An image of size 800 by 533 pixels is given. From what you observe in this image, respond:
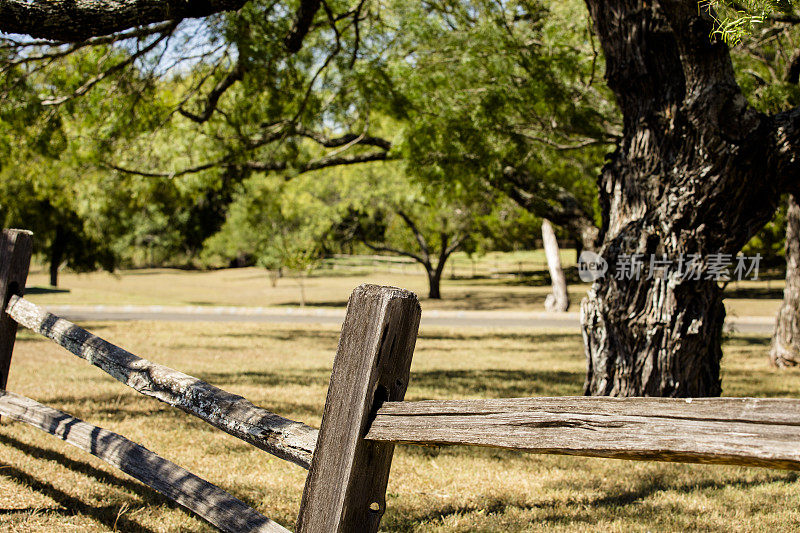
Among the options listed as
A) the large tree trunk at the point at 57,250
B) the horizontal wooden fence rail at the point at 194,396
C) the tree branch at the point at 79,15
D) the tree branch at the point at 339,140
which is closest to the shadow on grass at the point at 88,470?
the horizontal wooden fence rail at the point at 194,396

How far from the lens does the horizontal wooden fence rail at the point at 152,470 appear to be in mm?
2832

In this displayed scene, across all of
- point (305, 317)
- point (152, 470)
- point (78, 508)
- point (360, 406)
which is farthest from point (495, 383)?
point (305, 317)

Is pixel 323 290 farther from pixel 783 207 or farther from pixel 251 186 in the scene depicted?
pixel 783 207

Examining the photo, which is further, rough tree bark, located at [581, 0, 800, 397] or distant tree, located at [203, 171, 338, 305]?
distant tree, located at [203, 171, 338, 305]

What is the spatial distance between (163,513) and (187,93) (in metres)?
8.18

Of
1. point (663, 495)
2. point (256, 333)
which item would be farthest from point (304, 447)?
point (256, 333)

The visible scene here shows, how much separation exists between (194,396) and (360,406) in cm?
126

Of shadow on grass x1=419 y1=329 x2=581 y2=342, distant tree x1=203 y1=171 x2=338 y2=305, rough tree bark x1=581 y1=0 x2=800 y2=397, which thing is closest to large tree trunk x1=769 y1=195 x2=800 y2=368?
shadow on grass x1=419 y1=329 x2=581 y2=342

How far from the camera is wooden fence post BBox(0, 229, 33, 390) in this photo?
4777mm

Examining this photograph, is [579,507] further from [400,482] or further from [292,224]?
[292,224]

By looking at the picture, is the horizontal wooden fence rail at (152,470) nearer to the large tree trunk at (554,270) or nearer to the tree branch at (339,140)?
the tree branch at (339,140)

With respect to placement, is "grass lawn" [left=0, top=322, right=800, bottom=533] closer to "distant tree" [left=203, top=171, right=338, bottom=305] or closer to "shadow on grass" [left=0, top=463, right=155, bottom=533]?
"shadow on grass" [left=0, top=463, right=155, bottom=533]

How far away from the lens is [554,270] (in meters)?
22.6

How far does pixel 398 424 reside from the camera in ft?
7.16
